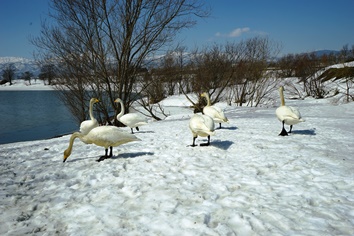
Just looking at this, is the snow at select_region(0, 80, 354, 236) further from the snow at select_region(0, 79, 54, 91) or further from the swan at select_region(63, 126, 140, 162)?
the snow at select_region(0, 79, 54, 91)

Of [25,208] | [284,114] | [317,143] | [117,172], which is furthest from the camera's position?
[284,114]

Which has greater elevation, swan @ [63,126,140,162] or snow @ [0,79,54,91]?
snow @ [0,79,54,91]

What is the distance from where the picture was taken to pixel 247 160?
5.85m

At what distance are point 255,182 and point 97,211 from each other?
2.61 metres

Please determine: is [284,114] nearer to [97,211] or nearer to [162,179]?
[162,179]

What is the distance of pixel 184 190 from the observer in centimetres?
418

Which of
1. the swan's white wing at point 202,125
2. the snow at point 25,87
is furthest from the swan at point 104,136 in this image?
the snow at point 25,87

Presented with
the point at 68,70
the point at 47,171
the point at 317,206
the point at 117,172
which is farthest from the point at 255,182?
the point at 68,70

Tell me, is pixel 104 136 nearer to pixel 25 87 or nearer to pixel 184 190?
pixel 184 190

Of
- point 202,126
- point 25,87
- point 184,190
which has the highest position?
point 25,87

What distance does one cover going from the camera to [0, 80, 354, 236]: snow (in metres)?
3.14

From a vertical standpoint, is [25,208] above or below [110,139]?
below

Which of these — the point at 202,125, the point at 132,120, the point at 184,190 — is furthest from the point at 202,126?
the point at 132,120

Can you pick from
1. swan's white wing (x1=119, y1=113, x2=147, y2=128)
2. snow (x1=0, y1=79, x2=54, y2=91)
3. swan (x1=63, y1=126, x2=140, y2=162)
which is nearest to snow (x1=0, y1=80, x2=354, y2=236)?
swan (x1=63, y1=126, x2=140, y2=162)
